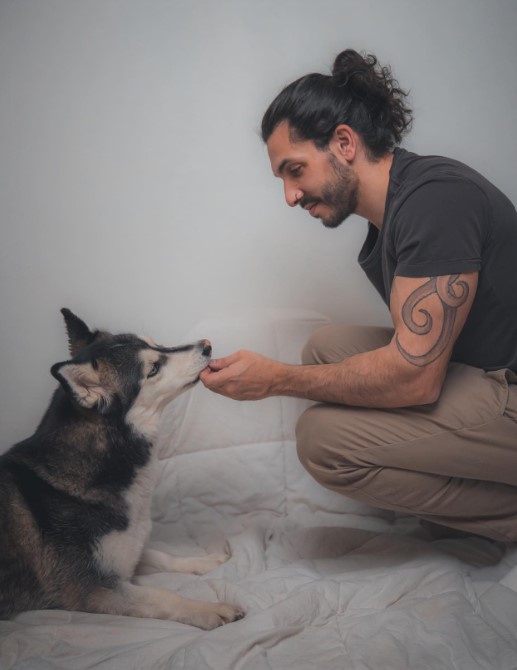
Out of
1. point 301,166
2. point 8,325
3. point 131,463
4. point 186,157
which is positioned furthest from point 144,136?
point 131,463

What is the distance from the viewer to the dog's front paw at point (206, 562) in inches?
86.5

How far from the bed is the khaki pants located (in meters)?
0.25

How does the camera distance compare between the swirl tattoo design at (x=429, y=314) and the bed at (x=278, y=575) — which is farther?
the swirl tattoo design at (x=429, y=314)

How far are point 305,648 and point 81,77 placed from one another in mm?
2497

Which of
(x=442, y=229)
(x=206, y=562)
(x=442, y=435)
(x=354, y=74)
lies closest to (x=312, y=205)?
(x=354, y=74)

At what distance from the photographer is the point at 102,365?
196cm

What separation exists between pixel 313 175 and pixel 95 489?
1.42m

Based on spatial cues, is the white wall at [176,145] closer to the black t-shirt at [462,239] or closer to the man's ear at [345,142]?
the man's ear at [345,142]

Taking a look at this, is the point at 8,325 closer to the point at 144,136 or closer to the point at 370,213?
the point at 144,136

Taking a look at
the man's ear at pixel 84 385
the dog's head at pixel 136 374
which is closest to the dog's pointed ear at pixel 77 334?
the dog's head at pixel 136 374

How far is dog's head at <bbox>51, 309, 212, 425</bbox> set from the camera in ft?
6.39

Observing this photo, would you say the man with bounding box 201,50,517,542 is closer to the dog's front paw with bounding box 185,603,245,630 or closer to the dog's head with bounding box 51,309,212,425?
the dog's head with bounding box 51,309,212,425

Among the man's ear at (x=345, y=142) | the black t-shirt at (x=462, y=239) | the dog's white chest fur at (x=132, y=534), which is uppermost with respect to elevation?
the man's ear at (x=345, y=142)

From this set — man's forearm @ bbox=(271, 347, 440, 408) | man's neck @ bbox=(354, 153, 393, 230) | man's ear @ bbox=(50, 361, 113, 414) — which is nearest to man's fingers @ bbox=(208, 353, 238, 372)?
man's forearm @ bbox=(271, 347, 440, 408)
